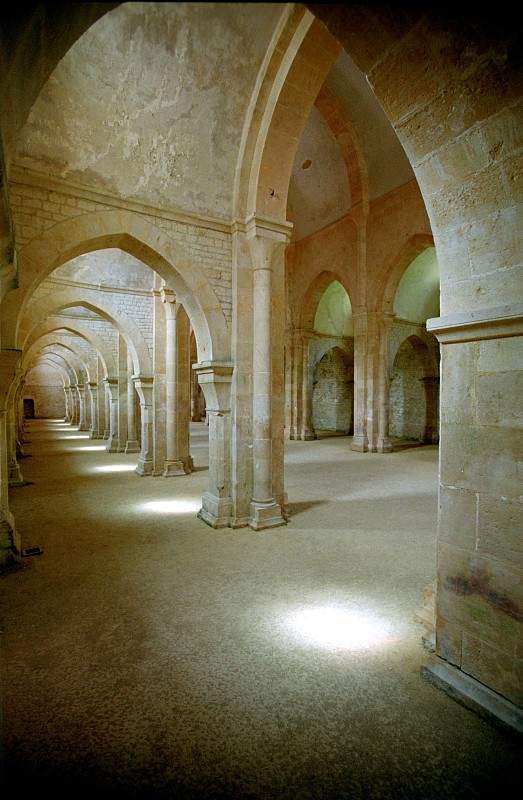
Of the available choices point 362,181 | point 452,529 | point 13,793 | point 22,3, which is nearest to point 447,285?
point 452,529

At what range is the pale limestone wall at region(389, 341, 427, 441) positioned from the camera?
18.3 meters

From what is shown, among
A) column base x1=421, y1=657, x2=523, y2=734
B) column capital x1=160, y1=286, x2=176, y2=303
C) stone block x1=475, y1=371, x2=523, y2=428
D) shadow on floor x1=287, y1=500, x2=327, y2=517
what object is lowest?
shadow on floor x1=287, y1=500, x2=327, y2=517

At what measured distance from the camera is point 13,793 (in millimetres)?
1979

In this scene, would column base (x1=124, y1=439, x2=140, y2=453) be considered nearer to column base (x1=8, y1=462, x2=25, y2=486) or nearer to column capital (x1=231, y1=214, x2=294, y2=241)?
column base (x1=8, y1=462, x2=25, y2=486)

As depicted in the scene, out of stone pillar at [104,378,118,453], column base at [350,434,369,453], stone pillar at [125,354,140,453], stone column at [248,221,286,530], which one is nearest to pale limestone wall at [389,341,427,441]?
column base at [350,434,369,453]

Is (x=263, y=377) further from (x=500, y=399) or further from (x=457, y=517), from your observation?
(x=500, y=399)

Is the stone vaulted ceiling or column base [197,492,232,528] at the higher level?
the stone vaulted ceiling

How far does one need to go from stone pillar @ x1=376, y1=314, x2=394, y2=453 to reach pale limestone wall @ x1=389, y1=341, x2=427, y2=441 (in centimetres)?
375

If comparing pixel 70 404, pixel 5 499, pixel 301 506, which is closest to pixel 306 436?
pixel 301 506

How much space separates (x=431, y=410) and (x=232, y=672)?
16151 mm

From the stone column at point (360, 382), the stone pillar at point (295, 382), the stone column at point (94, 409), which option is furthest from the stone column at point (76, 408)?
the stone column at point (360, 382)

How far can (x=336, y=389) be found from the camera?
70.1ft

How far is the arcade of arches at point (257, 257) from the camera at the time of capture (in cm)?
234

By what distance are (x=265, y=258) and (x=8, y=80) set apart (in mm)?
4428
